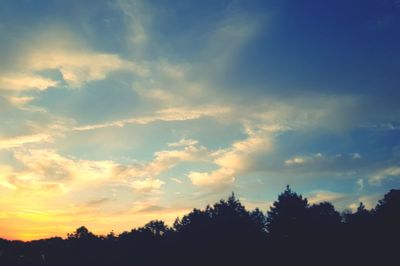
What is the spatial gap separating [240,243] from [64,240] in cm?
10179

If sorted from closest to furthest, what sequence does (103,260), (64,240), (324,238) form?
(324,238) → (103,260) → (64,240)

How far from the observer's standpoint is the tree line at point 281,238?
46.3 m

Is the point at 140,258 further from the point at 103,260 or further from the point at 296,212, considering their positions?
the point at 296,212

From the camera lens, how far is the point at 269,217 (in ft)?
200

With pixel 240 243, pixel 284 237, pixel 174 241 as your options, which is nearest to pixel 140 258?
pixel 174 241

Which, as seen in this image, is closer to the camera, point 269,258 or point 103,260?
point 269,258

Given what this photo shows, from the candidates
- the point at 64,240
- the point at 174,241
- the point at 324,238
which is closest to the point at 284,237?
the point at 324,238

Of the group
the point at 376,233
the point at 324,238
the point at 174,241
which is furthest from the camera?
the point at 174,241

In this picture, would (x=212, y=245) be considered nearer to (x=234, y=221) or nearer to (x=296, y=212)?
(x=234, y=221)

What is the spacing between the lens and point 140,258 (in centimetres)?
9812

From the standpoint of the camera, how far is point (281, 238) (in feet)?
187

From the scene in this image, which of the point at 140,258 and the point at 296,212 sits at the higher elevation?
the point at 296,212

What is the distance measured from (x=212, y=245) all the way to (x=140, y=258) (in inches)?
1562

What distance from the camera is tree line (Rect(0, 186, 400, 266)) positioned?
46344mm
